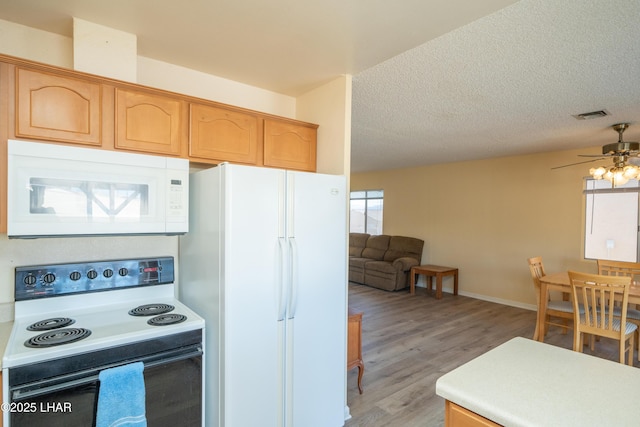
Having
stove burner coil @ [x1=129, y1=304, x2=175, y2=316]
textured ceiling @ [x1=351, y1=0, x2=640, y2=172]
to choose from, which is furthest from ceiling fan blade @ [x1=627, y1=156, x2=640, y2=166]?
stove burner coil @ [x1=129, y1=304, x2=175, y2=316]

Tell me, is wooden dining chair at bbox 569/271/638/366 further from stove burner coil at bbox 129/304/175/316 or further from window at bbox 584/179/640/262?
stove burner coil at bbox 129/304/175/316

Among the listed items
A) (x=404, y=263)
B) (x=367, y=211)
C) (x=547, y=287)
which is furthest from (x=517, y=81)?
(x=367, y=211)

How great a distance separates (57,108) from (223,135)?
837 mm

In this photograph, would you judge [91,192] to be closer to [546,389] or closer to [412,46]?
[412,46]

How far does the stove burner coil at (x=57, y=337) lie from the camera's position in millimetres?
1409

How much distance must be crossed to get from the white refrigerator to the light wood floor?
0.63 m

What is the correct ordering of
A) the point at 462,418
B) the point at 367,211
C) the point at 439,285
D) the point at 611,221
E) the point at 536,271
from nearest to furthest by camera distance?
1. the point at 462,418
2. the point at 536,271
3. the point at 611,221
4. the point at 439,285
5. the point at 367,211

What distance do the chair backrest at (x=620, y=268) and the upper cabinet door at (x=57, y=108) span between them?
5140 millimetres

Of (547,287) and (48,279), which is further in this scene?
(547,287)

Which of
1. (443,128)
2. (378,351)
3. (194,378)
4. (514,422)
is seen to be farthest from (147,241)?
(443,128)

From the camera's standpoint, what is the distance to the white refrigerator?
5.78ft

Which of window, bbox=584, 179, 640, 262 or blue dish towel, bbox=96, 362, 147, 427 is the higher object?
window, bbox=584, 179, 640, 262

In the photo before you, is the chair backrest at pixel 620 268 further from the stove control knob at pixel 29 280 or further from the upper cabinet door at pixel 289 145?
the stove control knob at pixel 29 280

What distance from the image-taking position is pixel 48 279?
181 cm
